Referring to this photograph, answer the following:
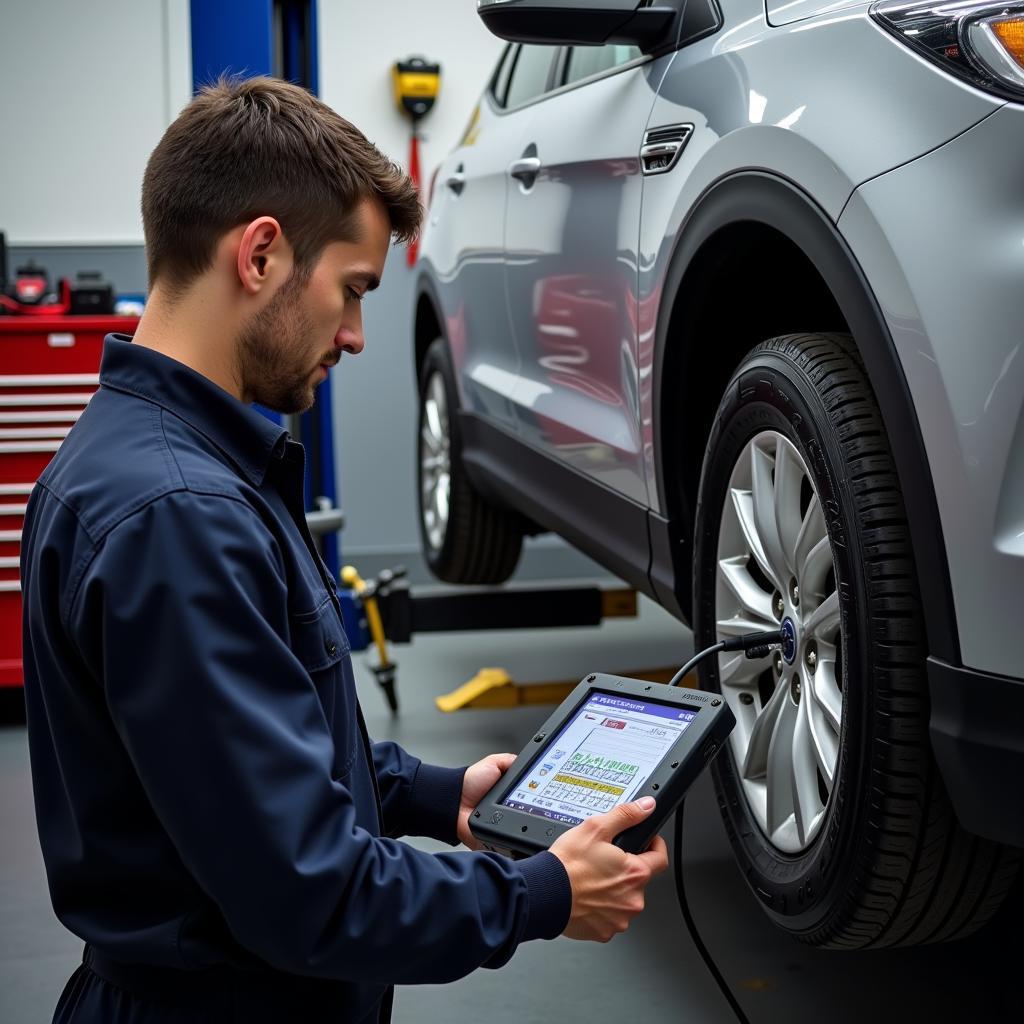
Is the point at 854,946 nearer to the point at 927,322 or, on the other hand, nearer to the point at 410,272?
the point at 927,322

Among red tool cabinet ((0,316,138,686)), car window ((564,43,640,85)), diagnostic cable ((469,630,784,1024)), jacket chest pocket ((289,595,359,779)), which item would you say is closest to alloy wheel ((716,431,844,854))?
diagnostic cable ((469,630,784,1024))

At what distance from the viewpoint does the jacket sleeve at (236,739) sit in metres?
0.82

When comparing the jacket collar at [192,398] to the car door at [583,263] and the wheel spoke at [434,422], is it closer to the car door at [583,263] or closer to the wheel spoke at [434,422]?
the car door at [583,263]

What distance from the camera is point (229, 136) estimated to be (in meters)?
0.99

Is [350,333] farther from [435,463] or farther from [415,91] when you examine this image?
[415,91]

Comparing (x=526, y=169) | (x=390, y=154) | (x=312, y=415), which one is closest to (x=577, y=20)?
(x=526, y=169)

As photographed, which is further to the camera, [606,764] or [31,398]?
[31,398]

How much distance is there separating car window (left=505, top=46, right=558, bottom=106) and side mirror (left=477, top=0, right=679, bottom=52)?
75 cm

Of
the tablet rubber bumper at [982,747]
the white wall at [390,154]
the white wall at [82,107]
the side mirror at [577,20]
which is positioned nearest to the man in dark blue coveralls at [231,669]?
the tablet rubber bumper at [982,747]

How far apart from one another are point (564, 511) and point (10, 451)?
5.22 ft

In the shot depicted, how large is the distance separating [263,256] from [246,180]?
58 millimetres

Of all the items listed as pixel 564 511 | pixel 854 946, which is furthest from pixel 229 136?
pixel 564 511

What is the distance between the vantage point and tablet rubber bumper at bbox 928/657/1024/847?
3.98ft

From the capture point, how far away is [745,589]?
5.60ft
